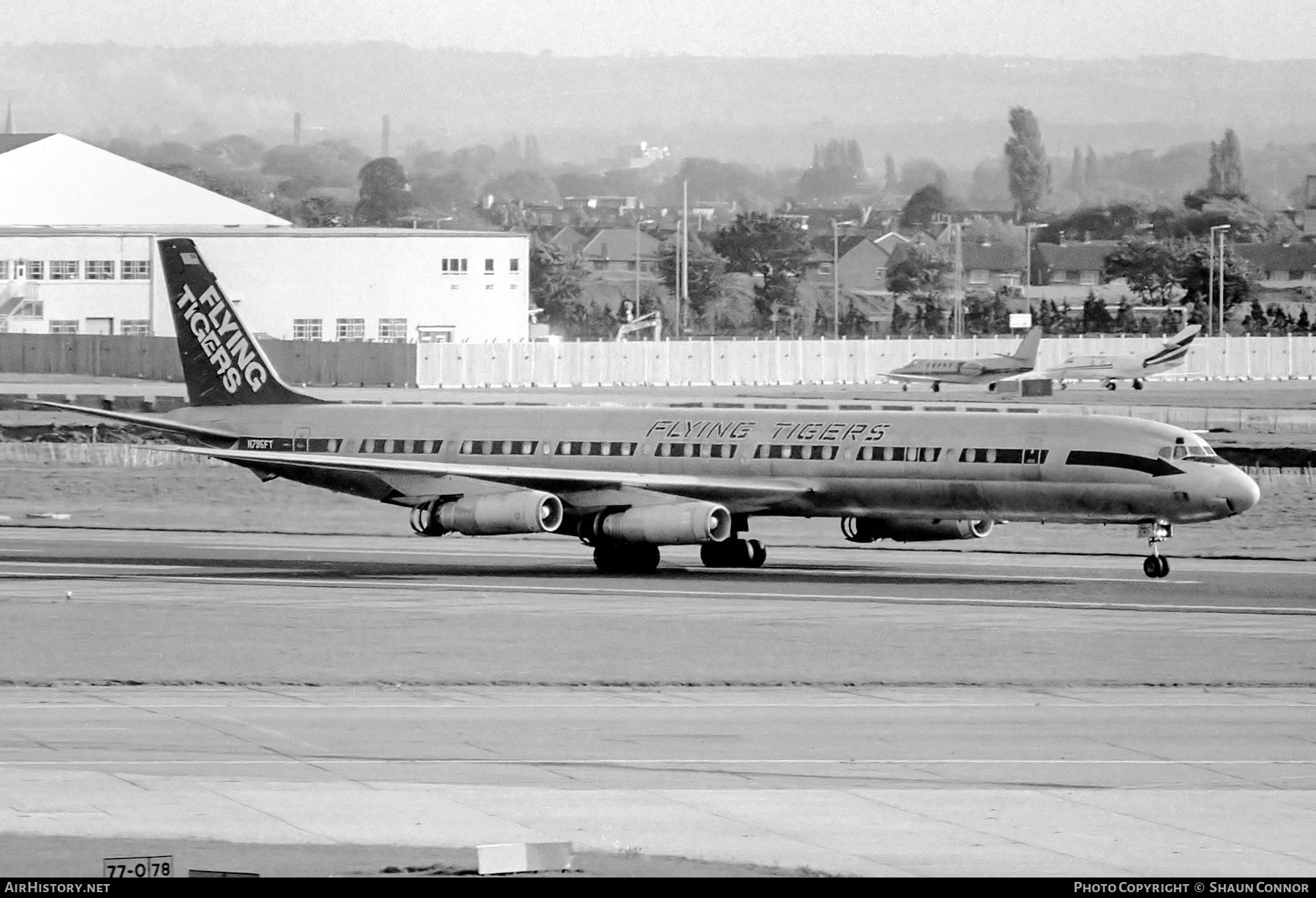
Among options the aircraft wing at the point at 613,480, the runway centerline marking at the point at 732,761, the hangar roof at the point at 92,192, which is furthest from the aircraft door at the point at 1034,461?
the hangar roof at the point at 92,192

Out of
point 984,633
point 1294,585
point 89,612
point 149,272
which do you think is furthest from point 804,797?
point 149,272

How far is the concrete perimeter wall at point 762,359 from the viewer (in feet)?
388

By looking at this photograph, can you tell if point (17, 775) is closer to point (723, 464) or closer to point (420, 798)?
point (420, 798)

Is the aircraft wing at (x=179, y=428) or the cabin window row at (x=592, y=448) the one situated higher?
the aircraft wing at (x=179, y=428)

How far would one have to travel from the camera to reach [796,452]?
4647cm

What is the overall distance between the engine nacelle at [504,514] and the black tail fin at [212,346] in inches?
310

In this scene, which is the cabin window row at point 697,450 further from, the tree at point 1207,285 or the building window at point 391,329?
the tree at point 1207,285

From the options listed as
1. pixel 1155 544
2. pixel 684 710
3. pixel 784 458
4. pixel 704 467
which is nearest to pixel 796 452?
pixel 784 458

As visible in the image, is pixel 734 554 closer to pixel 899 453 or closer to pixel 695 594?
pixel 899 453

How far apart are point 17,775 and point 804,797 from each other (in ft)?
26.7

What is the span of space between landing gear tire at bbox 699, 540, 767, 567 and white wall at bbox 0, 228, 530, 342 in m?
77.7

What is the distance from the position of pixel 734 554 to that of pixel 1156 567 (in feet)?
30.9

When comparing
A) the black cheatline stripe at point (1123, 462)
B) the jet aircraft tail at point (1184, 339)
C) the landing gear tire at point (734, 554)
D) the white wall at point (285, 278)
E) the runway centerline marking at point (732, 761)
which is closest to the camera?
the runway centerline marking at point (732, 761)

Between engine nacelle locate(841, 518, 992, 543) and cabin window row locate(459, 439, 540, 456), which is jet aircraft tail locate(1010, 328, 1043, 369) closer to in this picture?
cabin window row locate(459, 439, 540, 456)
